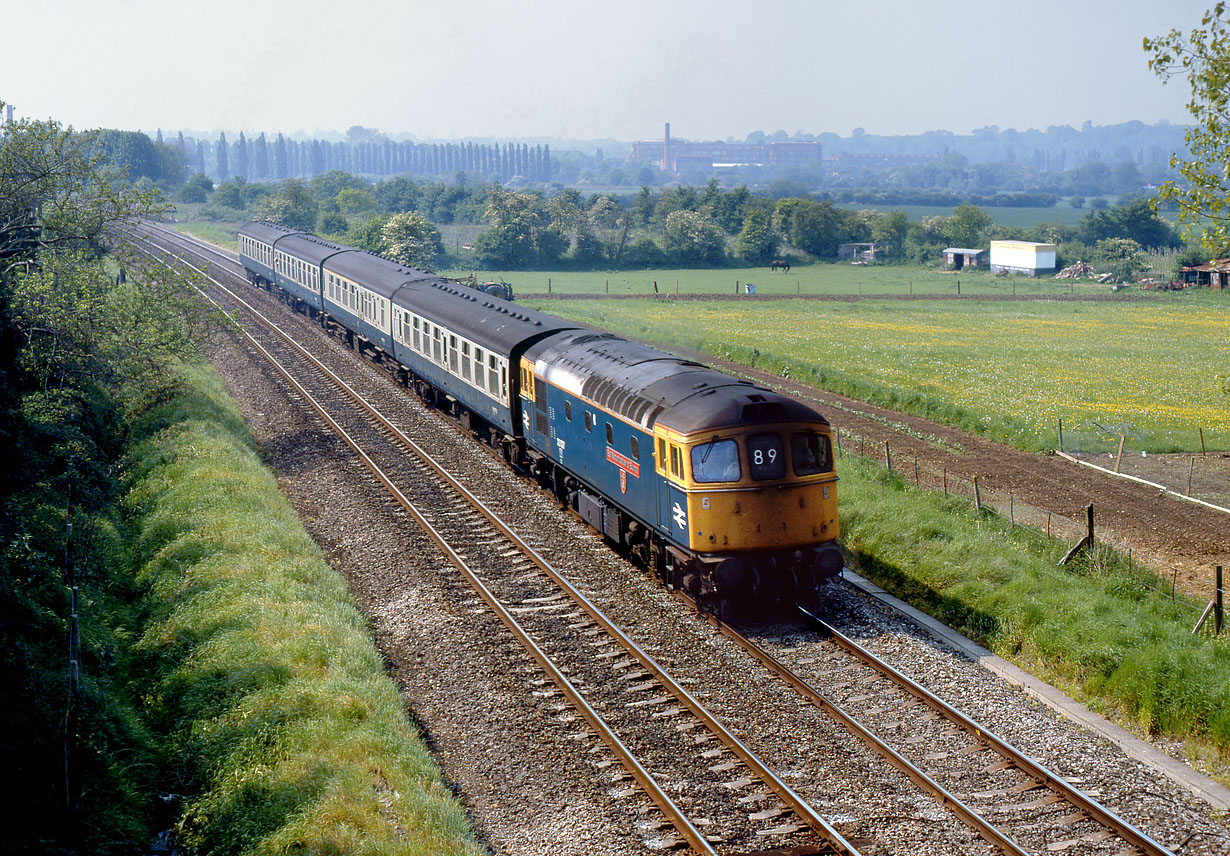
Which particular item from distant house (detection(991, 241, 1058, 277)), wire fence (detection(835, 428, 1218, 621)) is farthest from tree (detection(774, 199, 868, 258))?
wire fence (detection(835, 428, 1218, 621))

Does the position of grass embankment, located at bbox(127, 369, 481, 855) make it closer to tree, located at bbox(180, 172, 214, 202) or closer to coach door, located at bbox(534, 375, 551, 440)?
coach door, located at bbox(534, 375, 551, 440)

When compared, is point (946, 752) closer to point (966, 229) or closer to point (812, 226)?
point (812, 226)

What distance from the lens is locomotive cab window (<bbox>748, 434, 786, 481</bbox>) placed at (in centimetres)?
1658

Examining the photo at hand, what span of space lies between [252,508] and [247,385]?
18.5 meters

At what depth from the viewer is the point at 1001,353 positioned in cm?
5622

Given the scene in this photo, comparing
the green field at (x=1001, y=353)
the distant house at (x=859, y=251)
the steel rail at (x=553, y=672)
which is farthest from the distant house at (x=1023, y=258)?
the steel rail at (x=553, y=672)

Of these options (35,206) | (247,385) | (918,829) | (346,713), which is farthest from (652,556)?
(247,385)

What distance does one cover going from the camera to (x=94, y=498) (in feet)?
73.4

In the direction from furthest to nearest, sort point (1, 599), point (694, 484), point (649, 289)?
point (649, 289)
point (694, 484)
point (1, 599)

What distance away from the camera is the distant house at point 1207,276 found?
89181 mm

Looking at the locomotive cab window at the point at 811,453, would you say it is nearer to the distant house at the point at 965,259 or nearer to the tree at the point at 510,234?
the tree at the point at 510,234

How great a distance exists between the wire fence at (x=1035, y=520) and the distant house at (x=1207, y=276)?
72.1m

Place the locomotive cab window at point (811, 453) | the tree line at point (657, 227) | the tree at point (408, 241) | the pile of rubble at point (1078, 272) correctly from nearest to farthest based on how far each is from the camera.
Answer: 1. the locomotive cab window at point (811, 453)
2. the tree at point (408, 241)
3. the tree line at point (657, 227)
4. the pile of rubble at point (1078, 272)

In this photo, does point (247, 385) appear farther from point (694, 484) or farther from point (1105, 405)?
point (1105, 405)
